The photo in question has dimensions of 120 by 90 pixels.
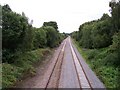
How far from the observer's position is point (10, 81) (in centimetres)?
1997

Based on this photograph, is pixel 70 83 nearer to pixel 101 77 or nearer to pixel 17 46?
pixel 101 77

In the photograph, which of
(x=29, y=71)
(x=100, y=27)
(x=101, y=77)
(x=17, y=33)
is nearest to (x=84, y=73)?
(x=101, y=77)

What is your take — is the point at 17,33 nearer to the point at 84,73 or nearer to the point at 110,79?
the point at 84,73

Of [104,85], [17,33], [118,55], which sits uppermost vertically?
[17,33]

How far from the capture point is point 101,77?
76.5 ft

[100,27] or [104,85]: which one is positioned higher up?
[100,27]

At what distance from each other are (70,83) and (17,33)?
28.4 ft

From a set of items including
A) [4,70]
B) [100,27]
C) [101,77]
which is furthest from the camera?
[100,27]

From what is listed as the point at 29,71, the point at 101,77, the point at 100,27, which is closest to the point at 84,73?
the point at 101,77

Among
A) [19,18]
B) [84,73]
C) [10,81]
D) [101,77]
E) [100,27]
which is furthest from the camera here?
[100,27]

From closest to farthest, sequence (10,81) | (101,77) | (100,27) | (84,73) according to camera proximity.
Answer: (10,81) → (101,77) → (84,73) → (100,27)

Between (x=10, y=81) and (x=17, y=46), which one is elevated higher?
(x=17, y=46)

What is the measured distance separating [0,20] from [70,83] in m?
9.23

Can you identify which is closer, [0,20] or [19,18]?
[0,20]
